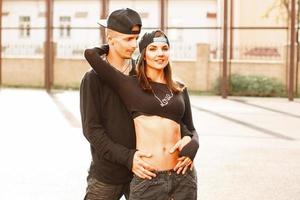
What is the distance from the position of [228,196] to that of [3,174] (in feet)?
8.46

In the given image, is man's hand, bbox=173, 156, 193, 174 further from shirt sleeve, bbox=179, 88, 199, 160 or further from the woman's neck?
the woman's neck

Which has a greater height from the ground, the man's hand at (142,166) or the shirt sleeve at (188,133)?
the shirt sleeve at (188,133)

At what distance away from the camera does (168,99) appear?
2900 millimetres

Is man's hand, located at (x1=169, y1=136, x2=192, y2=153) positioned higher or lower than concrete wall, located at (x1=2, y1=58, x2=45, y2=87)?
higher

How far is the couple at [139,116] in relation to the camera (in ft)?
9.39

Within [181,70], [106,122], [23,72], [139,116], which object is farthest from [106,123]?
[23,72]

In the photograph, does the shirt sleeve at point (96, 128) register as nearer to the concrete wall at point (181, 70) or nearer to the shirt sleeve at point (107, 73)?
the shirt sleeve at point (107, 73)

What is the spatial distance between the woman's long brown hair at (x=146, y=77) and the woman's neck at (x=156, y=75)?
16 millimetres

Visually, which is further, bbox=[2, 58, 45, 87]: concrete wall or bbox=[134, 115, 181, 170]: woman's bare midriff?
bbox=[2, 58, 45, 87]: concrete wall

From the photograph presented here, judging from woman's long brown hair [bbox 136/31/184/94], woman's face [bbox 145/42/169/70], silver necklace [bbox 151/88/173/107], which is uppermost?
woman's face [bbox 145/42/169/70]

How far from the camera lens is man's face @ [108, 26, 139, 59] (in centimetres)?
291

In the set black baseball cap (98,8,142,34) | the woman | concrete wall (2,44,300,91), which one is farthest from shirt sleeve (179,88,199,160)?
concrete wall (2,44,300,91)

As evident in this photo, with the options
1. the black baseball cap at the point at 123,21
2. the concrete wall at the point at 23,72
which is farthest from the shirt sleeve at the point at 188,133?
the concrete wall at the point at 23,72

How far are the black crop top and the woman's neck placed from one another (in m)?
0.04
